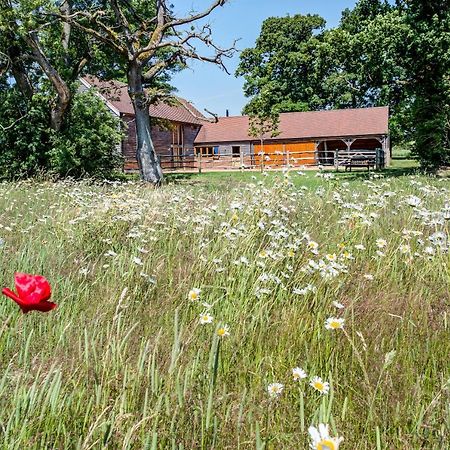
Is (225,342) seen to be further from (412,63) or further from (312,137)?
(312,137)

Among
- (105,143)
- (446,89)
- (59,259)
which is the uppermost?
(446,89)

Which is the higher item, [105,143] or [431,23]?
[431,23]

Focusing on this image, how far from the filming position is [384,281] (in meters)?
3.26

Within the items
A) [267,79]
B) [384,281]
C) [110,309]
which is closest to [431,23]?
[384,281]

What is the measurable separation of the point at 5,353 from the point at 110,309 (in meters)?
0.61

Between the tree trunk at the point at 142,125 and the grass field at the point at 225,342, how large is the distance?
13.8 metres

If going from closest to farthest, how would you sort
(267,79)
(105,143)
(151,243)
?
1. (151,243)
2. (105,143)
3. (267,79)

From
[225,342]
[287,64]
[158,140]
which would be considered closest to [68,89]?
[225,342]

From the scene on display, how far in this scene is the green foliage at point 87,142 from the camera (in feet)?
56.8

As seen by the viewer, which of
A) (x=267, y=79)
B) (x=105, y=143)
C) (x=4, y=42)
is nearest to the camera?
(x=4, y=42)

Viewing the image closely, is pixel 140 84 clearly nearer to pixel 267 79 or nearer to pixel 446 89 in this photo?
pixel 446 89

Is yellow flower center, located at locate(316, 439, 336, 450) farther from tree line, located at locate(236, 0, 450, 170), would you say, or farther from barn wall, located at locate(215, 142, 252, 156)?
barn wall, located at locate(215, 142, 252, 156)

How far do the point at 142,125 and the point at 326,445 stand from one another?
1802 centimetres

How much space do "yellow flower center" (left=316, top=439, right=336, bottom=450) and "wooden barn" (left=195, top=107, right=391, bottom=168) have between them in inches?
1496
